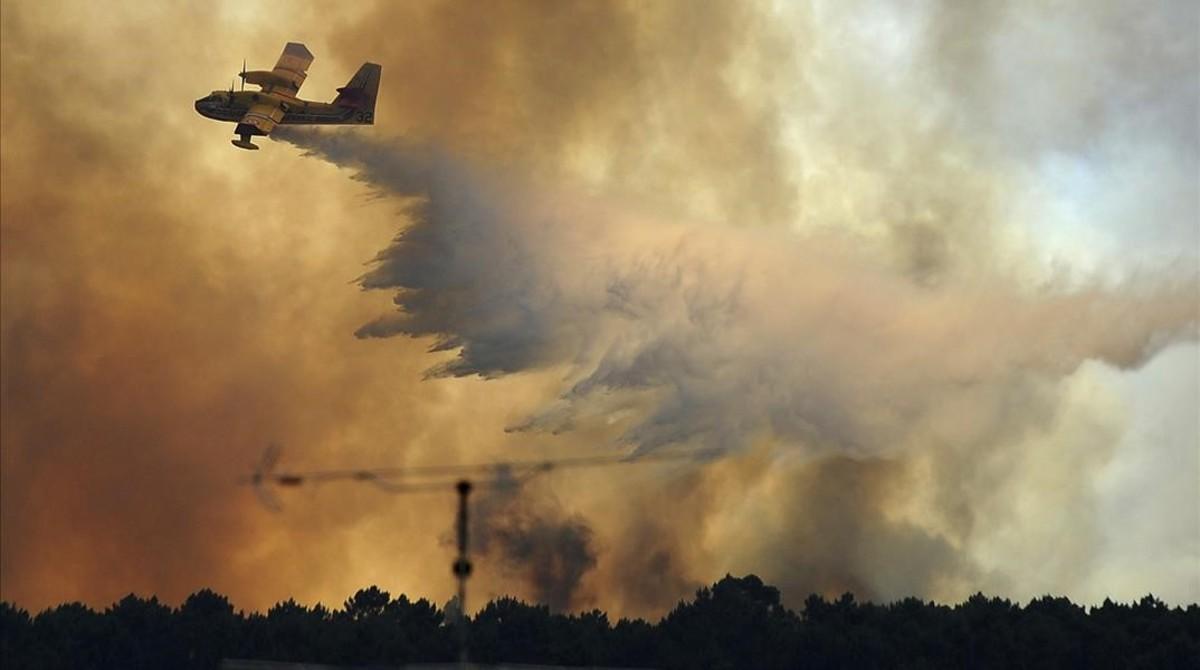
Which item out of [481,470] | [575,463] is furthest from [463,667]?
[575,463]

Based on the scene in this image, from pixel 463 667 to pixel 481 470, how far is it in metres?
15.7

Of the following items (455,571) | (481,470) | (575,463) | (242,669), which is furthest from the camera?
(242,669)

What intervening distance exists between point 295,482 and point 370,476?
8.32 m

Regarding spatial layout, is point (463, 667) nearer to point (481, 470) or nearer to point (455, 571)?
point (455, 571)

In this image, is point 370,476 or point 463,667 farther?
point 370,476

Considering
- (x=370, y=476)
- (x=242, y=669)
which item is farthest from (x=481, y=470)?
(x=242, y=669)

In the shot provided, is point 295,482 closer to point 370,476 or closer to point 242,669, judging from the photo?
point 370,476

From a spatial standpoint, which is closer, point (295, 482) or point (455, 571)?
point (455, 571)

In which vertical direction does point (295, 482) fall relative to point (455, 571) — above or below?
above

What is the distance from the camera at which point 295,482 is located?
153500 millimetres

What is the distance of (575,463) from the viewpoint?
157 metres

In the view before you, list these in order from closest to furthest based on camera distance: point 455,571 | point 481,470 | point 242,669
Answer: point 455,571
point 481,470
point 242,669

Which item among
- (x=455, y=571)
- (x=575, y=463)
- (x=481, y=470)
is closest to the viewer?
(x=455, y=571)

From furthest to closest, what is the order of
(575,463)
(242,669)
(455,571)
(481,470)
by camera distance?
(242,669) → (575,463) → (481,470) → (455,571)
